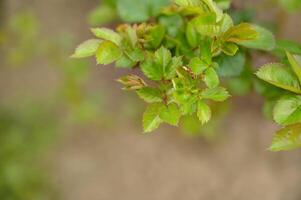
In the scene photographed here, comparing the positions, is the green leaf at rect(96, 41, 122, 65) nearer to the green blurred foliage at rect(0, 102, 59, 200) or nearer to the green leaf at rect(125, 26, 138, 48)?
the green leaf at rect(125, 26, 138, 48)

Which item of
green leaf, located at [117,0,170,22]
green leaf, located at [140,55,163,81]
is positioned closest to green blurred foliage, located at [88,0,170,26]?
green leaf, located at [117,0,170,22]

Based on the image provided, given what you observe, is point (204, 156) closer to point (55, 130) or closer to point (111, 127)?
point (111, 127)

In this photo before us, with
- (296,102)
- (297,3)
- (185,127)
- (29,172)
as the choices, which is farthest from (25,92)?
(296,102)

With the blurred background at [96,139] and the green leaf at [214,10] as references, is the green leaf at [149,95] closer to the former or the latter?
the green leaf at [214,10]

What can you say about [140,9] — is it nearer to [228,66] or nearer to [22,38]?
[228,66]

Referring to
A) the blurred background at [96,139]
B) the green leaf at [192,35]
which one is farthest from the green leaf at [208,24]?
the blurred background at [96,139]

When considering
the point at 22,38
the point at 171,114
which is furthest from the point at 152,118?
the point at 22,38
